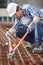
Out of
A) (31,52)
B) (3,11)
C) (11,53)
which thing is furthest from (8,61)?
(3,11)

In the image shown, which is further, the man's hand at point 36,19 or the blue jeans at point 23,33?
the blue jeans at point 23,33

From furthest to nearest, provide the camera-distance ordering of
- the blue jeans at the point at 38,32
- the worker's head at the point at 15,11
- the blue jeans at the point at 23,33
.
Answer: the blue jeans at the point at 23,33 → the blue jeans at the point at 38,32 → the worker's head at the point at 15,11

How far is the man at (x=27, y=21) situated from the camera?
235 centimetres

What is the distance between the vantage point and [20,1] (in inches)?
166

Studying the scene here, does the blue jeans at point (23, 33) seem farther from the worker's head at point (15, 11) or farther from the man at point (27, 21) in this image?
the worker's head at point (15, 11)

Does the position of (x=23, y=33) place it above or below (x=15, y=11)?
below

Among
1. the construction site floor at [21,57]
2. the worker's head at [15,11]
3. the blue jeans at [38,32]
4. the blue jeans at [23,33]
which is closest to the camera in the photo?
the construction site floor at [21,57]

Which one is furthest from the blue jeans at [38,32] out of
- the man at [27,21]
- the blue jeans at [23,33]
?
the blue jeans at [23,33]

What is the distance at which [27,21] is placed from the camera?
2.50 metres

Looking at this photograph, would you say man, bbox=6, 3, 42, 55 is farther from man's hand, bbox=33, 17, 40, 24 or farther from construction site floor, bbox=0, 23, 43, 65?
construction site floor, bbox=0, 23, 43, 65

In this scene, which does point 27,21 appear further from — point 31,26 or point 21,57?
point 21,57

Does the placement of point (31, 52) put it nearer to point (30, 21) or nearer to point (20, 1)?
point (30, 21)

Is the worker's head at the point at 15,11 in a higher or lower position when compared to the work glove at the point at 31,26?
higher

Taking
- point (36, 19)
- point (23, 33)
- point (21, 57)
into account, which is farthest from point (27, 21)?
point (21, 57)
